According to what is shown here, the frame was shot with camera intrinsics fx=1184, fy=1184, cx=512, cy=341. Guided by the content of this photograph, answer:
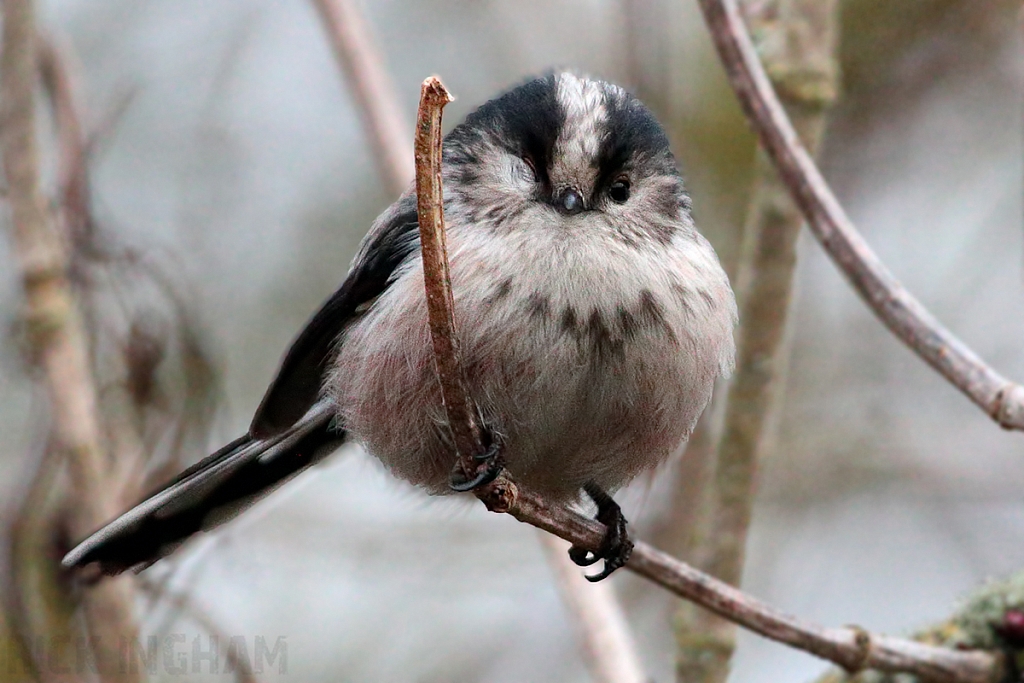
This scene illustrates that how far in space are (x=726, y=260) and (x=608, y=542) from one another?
2403mm

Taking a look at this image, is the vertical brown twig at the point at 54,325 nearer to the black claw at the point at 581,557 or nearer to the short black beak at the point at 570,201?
the black claw at the point at 581,557

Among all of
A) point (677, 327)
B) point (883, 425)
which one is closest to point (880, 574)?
point (883, 425)

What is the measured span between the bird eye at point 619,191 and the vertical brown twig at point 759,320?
0.80 m

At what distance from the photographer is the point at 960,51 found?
5.34 meters

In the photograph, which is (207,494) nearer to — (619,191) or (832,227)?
(619,191)

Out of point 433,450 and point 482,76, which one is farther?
point 482,76

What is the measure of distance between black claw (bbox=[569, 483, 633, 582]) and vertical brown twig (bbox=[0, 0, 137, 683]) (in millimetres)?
1272

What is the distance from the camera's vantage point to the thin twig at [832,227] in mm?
2898

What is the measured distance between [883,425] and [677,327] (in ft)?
9.69

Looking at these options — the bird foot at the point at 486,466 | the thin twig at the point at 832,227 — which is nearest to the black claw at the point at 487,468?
the bird foot at the point at 486,466

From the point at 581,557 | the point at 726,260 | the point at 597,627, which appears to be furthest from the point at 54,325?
the point at 726,260

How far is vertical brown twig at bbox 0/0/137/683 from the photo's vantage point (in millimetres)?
3311

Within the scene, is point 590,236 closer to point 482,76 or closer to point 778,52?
point 778,52

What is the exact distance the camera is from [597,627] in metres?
3.48
